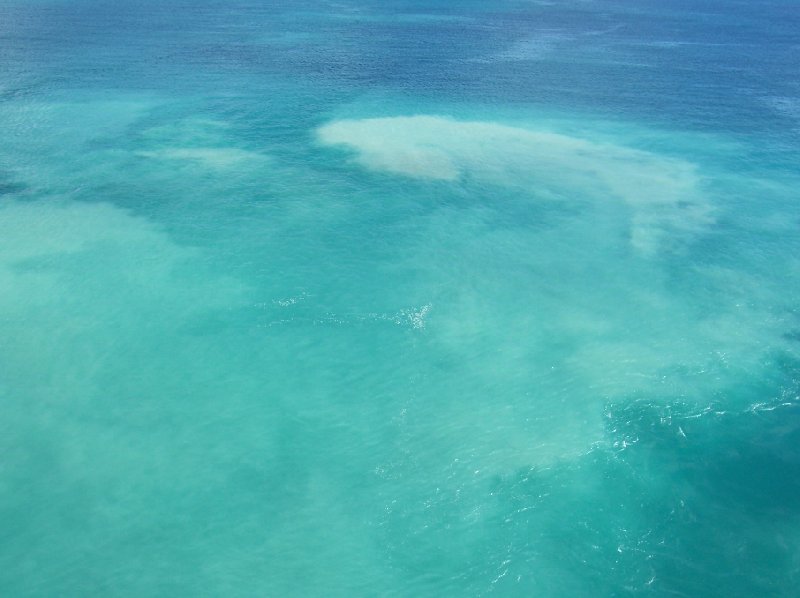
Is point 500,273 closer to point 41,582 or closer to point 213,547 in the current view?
point 213,547

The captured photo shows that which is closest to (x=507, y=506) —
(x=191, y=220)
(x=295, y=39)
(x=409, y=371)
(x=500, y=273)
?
(x=409, y=371)

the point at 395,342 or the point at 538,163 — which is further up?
the point at 538,163

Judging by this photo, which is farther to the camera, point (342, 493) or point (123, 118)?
point (123, 118)

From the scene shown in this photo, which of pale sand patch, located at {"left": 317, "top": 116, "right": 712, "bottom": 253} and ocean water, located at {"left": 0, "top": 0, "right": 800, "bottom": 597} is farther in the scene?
pale sand patch, located at {"left": 317, "top": 116, "right": 712, "bottom": 253}

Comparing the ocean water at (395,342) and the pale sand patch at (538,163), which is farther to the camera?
the pale sand patch at (538,163)

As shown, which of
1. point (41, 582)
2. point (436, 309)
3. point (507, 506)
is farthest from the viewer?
point (436, 309)

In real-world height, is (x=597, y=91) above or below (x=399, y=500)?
above

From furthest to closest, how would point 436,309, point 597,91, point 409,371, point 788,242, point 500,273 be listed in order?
point 597,91 → point 788,242 → point 500,273 → point 436,309 → point 409,371

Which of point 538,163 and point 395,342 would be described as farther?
point 538,163
